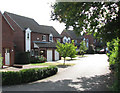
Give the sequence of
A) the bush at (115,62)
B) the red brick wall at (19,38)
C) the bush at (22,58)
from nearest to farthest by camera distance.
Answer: the bush at (115,62) < the bush at (22,58) < the red brick wall at (19,38)

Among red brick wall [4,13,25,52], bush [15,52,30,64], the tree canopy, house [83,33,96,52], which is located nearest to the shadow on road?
the tree canopy

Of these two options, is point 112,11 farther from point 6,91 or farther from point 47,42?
point 47,42

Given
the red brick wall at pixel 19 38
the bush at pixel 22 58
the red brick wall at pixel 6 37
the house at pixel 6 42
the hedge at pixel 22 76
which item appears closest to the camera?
the hedge at pixel 22 76

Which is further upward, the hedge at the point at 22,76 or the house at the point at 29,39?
the house at the point at 29,39

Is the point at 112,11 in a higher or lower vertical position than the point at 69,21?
higher

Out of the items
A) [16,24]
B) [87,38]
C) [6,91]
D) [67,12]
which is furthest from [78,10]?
[87,38]

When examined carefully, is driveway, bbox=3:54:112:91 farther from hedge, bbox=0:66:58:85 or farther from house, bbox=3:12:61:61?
house, bbox=3:12:61:61

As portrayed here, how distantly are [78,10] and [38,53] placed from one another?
61.7ft

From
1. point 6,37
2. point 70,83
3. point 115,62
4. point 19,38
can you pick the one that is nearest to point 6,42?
point 6,37

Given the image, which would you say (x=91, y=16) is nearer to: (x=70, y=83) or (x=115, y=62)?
(x=115, y=62)

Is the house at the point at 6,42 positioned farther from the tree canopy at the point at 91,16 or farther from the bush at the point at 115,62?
the bush at the point at 115,62

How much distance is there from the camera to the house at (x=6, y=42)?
17164 mm

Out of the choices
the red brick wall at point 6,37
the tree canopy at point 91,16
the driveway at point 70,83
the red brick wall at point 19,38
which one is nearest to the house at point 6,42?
the red brick wall at point 6,37

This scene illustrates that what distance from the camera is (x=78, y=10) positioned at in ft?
26.4
